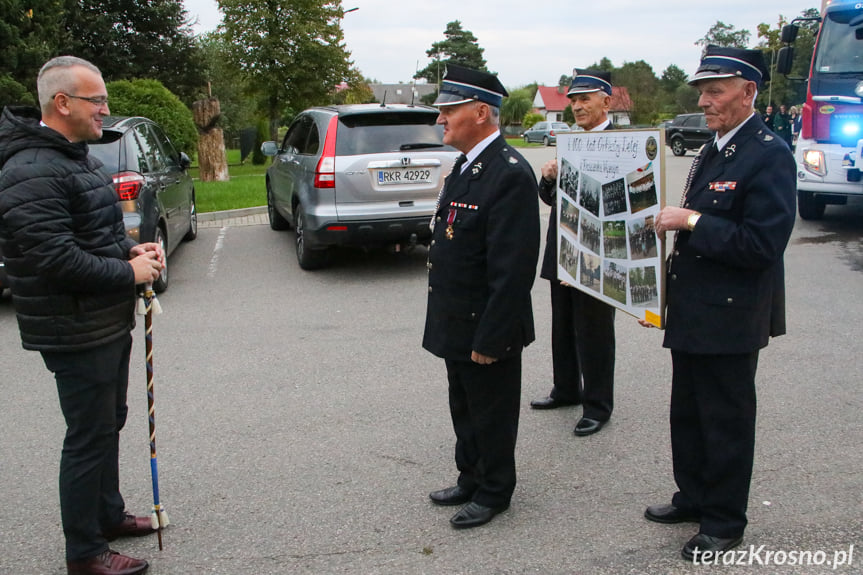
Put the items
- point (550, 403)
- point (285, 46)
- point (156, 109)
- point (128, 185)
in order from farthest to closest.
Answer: point (285, 46), point (156, 109), point (128, 185), point (550, 403)

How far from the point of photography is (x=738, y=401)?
9.62ft

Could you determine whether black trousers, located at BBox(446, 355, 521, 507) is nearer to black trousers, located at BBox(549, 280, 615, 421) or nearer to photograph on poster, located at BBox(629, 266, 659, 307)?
photograph on poster, located at BBox(629, 266, 659, 307)

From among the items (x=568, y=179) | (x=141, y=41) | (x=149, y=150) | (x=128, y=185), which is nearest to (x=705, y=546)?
(x=568, y=179)

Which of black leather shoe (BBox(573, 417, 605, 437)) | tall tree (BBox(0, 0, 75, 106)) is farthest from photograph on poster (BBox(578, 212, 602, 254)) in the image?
tall tree (BBox(0, 0, 75, 106))

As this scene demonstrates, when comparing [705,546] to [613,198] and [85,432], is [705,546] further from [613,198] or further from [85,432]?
[85,432]

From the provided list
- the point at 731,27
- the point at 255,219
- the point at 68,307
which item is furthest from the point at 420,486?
the point at 731,27

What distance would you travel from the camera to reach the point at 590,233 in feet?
11.9

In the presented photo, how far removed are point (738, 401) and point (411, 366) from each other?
2.75 m

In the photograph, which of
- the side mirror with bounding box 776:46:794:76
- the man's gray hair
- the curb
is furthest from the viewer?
the curb

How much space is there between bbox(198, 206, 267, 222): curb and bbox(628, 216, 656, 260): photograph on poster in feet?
32.5

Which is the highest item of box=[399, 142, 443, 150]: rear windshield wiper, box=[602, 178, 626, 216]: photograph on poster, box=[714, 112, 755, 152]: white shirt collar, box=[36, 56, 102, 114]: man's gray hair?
box=[36, 56, 102, 114]: man's gray hair

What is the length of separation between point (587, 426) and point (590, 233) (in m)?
1.19

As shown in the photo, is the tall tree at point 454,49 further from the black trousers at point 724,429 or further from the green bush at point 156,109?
the black trousers at point 724,429

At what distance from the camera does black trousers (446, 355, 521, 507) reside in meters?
3.21
